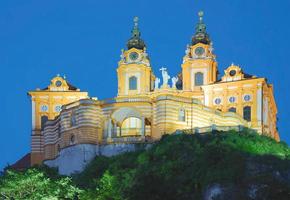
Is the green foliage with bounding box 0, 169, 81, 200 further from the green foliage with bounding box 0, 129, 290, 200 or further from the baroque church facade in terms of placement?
the baroque church facade

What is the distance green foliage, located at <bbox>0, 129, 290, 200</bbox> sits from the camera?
231ft

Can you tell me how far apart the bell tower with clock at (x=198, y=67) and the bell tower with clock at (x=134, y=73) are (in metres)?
4.91

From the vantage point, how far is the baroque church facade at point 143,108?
9669 cm

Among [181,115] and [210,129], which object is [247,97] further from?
[210,129]

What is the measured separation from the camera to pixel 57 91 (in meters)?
116

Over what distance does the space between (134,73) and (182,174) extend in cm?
3681

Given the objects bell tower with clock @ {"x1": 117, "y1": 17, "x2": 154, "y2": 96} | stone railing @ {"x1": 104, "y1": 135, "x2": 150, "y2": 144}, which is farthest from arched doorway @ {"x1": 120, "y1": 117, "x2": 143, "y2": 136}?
bell tower with clock @ {"x1": 117, "y1": 17, "x2": 154, "y2": 96}

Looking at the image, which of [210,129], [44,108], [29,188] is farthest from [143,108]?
[29,188]

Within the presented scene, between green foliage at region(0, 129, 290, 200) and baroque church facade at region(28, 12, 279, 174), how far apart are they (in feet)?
19.9

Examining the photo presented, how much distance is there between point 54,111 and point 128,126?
19017mm

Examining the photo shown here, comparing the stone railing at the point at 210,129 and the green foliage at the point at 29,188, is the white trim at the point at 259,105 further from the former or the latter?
the green foliage at the point at 29,188

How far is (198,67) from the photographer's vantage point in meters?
114

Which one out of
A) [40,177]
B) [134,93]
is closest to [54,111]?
[134,93]

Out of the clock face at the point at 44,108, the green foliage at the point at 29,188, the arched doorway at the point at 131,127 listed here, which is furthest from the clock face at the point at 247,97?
the green foliage at the point at 29,188
